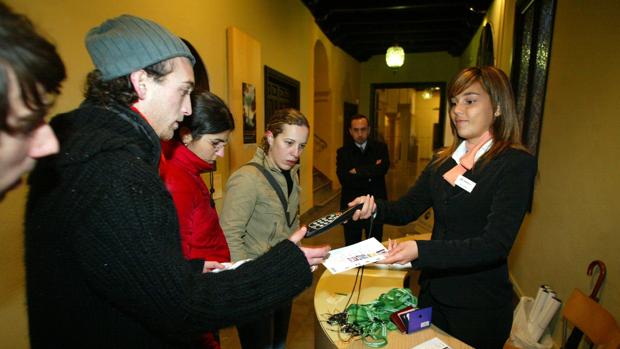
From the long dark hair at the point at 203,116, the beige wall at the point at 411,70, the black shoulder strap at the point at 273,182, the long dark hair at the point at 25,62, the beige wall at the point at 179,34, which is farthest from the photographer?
the beige wall at the point at 411,70

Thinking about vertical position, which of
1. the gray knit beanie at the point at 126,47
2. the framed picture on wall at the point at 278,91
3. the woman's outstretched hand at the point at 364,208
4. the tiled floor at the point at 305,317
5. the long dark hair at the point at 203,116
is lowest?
the tiled floor at the point at 305,317

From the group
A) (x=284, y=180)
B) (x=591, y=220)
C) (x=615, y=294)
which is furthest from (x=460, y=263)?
(x=591, y=220)

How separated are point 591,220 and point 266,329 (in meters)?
1.93

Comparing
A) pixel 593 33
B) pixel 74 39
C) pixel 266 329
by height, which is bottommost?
pixel 266 329

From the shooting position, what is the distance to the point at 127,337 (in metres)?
0.65

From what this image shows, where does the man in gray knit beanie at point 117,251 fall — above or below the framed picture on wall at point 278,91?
below

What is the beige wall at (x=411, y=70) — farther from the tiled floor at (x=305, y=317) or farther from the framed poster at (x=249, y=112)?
the framed poster at (x=249, y=112)

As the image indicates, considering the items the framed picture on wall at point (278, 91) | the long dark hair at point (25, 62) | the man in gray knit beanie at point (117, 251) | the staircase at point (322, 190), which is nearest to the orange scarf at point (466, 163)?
the man in gray knit beanie at point (117, 251)

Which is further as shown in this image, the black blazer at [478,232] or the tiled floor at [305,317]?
the tiled floor at [305,317]

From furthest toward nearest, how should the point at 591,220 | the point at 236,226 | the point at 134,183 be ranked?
the point at 591,220 → the point at 236,226 → the point at 134,183

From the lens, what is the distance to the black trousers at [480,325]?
4.19ft

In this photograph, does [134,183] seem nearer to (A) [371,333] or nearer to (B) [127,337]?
(B) [127,337]

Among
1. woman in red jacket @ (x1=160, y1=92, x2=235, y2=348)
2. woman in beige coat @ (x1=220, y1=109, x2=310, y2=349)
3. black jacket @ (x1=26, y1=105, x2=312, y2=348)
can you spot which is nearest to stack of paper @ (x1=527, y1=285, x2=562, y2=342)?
woman in beige coat @ (x1=220, y1=109, x2=310, y2=349)

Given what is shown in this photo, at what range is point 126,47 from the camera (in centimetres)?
75
